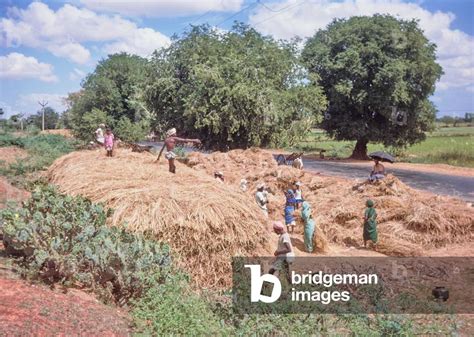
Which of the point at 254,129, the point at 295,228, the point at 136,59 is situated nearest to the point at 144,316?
the point at 295,228

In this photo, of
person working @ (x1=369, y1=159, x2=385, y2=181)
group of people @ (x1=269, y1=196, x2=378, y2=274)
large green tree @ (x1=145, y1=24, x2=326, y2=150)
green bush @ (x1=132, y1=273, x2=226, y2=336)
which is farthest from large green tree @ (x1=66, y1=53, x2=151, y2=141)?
green bush @ (x1=132, y1=273, x2=226, y2=336)

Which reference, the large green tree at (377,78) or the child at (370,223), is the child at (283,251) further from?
the large green tree at (377,78)

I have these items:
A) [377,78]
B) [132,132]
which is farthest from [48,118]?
[377,78]

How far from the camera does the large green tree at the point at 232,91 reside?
1942 centimetres

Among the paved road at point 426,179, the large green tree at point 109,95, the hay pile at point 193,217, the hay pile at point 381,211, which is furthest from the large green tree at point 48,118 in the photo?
the hay pile at point 193,217

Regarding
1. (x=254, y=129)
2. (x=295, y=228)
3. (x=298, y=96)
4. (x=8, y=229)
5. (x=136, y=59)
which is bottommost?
(x=295, y=228)

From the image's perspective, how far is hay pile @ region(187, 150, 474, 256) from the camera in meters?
11.8

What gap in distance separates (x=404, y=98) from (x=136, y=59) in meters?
22.1

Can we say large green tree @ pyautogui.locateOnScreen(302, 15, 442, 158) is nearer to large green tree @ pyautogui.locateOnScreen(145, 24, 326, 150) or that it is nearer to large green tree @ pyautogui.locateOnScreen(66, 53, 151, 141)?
large green tree @ pyautogui.locateOnScreen(145, 24, 326, 150)

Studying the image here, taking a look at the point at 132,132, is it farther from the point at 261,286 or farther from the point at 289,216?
the point at 261,286

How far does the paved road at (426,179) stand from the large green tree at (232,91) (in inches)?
185

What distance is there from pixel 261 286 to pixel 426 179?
18.2 meters

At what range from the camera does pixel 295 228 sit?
12.6 meters

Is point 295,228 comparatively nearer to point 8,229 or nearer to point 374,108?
point 8,229
